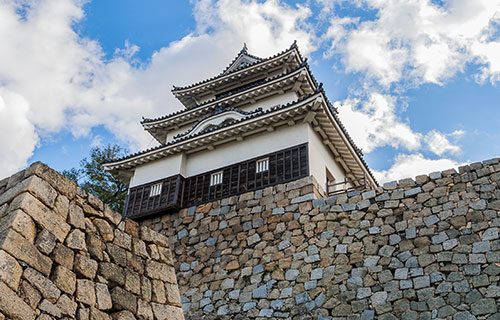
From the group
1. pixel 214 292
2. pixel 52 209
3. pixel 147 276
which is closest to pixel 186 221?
pixel 214 292

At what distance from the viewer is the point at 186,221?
12.3 meters

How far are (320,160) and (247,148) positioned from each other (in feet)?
6.72

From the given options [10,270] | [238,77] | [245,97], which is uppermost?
[238,77]

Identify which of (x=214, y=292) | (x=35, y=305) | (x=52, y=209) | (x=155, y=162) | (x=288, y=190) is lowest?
(x=35, y=305)

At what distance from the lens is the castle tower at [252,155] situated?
11977 mm

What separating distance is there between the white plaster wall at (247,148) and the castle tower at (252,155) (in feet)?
0.09

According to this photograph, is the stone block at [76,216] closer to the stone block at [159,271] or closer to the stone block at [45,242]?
the stone block at [45,242]

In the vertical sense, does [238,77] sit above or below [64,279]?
above

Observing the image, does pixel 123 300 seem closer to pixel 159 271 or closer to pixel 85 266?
pixel 85 266

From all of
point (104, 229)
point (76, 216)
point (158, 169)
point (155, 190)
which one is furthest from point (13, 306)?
point (158, 169)

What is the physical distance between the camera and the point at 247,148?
12.9 meters

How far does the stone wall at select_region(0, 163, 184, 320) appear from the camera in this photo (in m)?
3.79

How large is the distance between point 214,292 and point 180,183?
3625 millimetres

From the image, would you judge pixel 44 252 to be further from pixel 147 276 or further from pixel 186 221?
pixel 186 221
